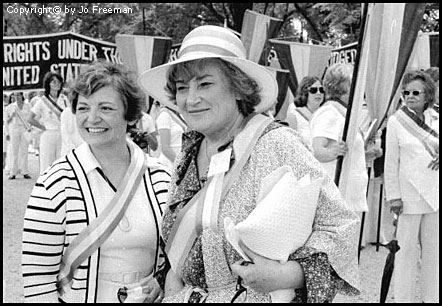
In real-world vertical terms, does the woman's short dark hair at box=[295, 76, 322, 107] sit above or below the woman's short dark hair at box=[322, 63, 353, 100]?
below

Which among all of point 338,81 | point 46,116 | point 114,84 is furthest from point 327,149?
point 46,116

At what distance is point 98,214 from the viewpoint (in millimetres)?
2396

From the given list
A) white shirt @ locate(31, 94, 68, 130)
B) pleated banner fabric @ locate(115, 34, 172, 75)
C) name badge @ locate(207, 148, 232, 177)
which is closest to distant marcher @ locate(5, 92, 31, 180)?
white shirt @ locate(31, 94, 68, 130)

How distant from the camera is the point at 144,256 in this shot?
2471 mm

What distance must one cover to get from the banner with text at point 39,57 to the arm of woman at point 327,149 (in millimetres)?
5369

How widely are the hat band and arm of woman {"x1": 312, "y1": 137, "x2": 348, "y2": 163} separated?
2.32 meters

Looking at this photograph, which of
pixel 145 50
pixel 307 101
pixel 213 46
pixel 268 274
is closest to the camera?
pixel 268 274

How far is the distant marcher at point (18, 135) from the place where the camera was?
13203 mm

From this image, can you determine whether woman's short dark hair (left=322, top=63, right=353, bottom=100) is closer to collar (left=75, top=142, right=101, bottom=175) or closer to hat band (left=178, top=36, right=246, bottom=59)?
collar (left=75, top=142, right=101, bottom=175)

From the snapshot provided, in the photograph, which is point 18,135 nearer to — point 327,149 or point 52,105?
point 52,105

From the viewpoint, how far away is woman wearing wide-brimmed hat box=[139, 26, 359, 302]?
173 cm

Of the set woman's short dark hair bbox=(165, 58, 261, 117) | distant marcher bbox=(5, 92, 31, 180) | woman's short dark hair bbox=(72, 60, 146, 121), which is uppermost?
woman's short dark hair bbox=(165, 58, 261, 117)

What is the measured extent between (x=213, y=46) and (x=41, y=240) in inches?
39.1

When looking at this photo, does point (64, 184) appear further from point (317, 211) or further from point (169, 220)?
point (317, 211)
